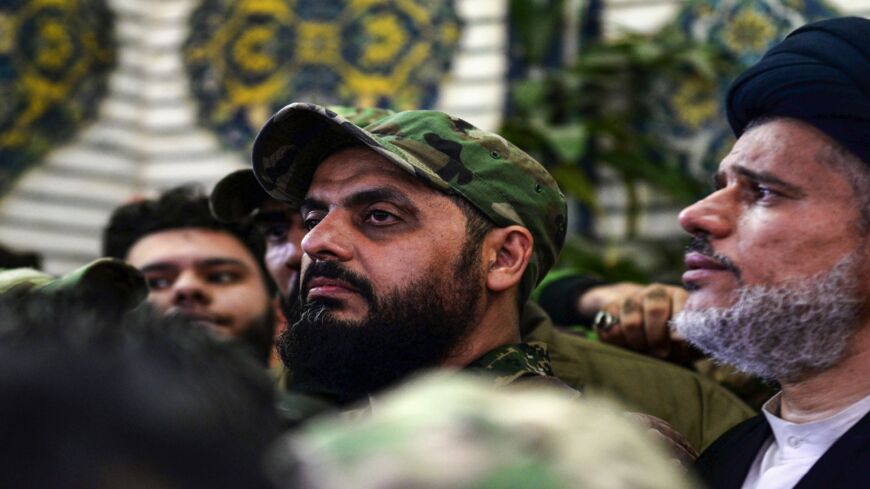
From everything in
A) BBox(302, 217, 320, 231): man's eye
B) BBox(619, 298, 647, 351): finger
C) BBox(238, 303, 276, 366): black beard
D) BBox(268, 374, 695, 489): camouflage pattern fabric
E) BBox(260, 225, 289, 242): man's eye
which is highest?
BBox(268, 374, 695, 489): camouflage pattern fabric

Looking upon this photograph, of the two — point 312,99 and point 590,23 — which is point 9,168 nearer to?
point 312,99

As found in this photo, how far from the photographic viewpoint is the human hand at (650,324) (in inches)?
104

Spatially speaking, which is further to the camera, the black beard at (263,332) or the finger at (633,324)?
the black beard at (263,332)

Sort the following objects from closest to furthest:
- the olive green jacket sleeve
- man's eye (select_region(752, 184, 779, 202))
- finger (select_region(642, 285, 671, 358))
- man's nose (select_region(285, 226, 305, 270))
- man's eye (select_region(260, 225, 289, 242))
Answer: man's eye (select_region(752, 184, 779, 202))
the olive green jacket sleeve
finger (select_region(642, 285, 671, 358))
man's nose (select_region(285, 226, 305, 270))
man's eye (select_region(260, 225, 289, 242))

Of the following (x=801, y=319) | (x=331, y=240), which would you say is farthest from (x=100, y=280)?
(x=801, y=319)

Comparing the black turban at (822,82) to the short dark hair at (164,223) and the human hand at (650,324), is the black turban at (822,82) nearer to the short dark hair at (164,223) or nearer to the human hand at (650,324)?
the human hand at (650,324)

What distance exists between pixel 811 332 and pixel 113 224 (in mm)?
2526

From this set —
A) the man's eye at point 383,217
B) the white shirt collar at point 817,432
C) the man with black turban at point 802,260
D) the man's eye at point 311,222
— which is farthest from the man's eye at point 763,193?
the man's eye at point 311,222

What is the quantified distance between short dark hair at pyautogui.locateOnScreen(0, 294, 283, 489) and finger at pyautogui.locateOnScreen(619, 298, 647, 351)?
1.91 metres

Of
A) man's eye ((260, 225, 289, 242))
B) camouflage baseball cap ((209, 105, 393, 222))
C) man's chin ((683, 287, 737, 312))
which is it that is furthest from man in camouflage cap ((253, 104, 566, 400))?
man's eye ((260, 225, 289, 242))

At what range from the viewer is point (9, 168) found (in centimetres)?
749

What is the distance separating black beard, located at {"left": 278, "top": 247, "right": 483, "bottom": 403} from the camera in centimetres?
212

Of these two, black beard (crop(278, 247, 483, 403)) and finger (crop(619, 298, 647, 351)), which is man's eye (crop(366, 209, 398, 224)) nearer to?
black beard (crop(278, 247, 483, 403))

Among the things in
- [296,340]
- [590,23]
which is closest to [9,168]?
[590,23]
